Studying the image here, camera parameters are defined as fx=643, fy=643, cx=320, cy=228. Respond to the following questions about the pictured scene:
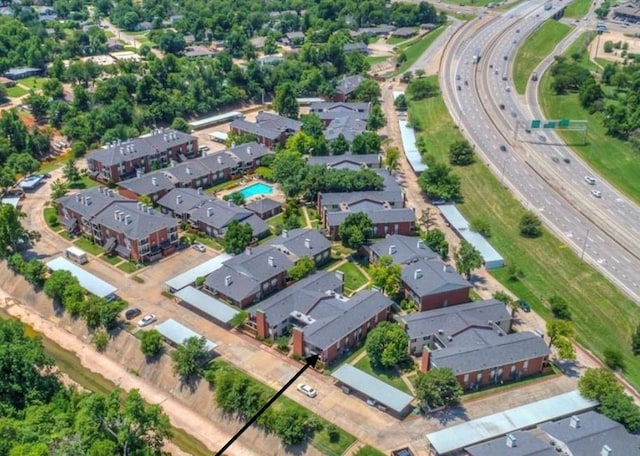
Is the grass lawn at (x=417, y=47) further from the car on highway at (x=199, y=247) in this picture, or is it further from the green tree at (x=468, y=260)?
the green tree at (x=468, y=260)

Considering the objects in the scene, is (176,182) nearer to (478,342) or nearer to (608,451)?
(478,342)

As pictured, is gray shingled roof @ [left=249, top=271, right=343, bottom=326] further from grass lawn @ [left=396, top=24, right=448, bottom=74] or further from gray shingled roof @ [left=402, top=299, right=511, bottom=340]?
grass lawn @ [left=396, top=24, right=448, bottom=74]

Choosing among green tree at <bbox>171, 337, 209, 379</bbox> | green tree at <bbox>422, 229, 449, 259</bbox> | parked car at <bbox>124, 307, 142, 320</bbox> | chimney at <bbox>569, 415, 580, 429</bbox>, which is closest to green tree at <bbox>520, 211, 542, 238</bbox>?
green tree at <bbox>422, 229, 449, 259</bbox>

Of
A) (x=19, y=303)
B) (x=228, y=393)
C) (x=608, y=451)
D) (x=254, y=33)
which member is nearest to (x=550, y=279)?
(x=608, y=451)

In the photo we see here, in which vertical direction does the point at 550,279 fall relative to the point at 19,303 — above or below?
above

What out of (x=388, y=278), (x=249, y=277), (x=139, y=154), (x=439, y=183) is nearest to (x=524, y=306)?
(x=388, y=278)

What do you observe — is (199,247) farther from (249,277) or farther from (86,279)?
(86,279)
